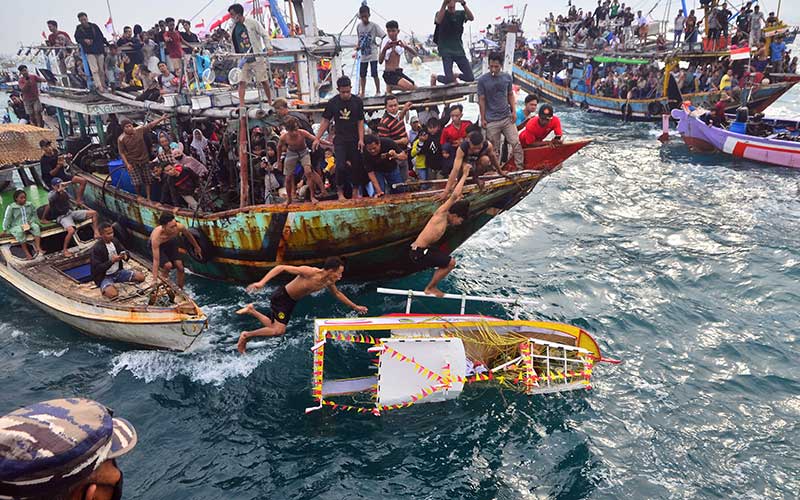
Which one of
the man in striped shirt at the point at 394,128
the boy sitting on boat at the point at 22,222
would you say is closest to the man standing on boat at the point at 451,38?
the man in striped shirt at the point at 394,128

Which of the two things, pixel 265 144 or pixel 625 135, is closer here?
pixel 265 144

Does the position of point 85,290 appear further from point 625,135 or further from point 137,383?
point 625,135

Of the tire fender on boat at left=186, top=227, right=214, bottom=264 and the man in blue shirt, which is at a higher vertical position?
the man in blue shirt

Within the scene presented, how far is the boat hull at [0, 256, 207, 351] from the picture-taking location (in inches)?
342

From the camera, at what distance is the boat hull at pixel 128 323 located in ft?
28.5

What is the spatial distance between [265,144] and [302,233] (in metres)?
2.99

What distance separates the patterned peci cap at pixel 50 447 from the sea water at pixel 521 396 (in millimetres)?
4817

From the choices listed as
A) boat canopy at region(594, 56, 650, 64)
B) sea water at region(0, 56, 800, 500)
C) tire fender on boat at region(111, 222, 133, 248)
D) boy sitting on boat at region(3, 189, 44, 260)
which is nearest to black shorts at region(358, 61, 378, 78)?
sea water at region(0, 56, 800, 500)

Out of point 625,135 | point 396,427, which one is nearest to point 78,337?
point 396,427

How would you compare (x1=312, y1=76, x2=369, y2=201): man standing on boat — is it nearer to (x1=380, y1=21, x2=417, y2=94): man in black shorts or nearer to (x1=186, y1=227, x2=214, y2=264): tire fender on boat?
(x1=380, y1=21, x2=417, y2=94): man in black shorts

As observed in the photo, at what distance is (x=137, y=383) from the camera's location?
8.70m

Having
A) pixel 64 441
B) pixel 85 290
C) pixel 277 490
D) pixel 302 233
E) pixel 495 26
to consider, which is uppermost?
pixel 495 26

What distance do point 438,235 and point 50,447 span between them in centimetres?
710

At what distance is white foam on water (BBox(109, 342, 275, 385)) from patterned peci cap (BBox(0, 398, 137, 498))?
6.71 meters
